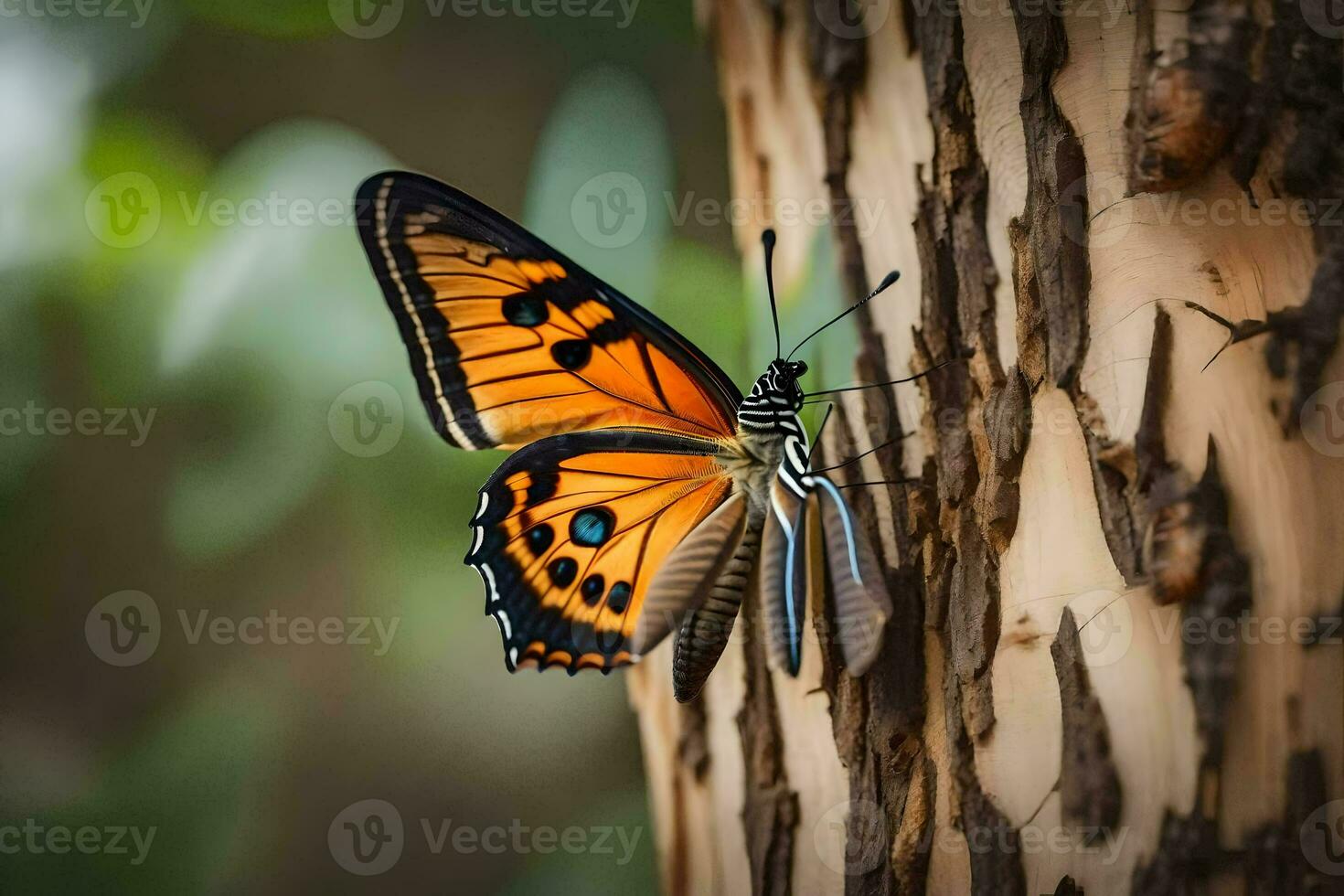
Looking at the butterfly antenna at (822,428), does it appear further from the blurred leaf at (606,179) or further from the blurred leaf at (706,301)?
the blurred leaf at (606,179)

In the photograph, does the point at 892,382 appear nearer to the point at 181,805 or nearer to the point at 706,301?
the point at 706,301

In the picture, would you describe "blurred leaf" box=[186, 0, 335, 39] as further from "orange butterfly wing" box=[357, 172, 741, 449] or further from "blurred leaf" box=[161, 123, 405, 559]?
"orange butterfly wing" box=[357, 172, 741, 449]

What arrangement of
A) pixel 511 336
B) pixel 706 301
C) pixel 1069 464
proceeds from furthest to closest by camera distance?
1. pixel 706 301
2. pixel 511 336
3. pixel 1069 464

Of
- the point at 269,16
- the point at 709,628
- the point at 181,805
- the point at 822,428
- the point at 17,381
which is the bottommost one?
the point at 181,805

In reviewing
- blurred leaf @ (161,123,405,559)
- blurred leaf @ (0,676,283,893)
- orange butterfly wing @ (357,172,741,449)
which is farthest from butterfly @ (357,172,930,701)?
blurred leaf @ (0,676,283,893)

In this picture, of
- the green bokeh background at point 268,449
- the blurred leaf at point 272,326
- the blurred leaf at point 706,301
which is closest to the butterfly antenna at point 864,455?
the blurred leaf at point 706,301

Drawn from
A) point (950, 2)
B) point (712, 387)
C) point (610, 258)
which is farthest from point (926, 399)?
point (610, 258)

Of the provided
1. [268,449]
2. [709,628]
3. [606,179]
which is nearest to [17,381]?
[268,449]

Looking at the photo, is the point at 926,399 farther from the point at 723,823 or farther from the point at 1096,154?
the point at 723,823
